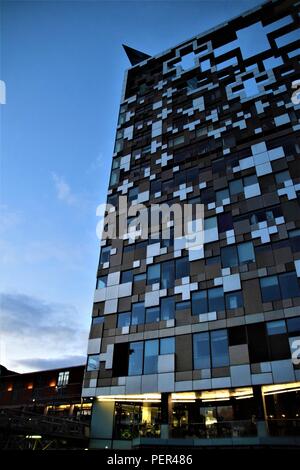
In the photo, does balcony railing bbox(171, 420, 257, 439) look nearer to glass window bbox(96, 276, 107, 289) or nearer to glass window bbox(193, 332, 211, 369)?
glass window bbox(193, 332, 211, 369)

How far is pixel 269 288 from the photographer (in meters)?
29.6

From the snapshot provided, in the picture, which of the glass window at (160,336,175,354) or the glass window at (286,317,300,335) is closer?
the glass window at (286,317,300,335)

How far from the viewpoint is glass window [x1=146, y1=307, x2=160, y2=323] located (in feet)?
108

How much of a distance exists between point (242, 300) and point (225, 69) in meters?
32.9

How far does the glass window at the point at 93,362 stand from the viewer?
109 feet

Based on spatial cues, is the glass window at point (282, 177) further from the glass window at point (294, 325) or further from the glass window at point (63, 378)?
the glass window at point (63, 378)

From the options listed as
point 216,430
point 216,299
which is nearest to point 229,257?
point 216,299

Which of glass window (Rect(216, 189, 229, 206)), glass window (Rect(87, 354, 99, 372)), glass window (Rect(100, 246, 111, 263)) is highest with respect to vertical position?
glass window (Rect(216, 189, 229, 206))

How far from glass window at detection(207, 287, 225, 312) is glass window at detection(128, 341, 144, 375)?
7343 mm

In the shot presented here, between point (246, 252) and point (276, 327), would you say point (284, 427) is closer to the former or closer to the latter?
point (276, 327)

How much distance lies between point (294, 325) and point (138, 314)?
1413cm

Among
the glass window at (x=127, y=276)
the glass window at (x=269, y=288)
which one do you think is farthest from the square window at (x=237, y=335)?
the glass window at (x=127, y=276)

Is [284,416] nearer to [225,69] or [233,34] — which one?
[225,69]

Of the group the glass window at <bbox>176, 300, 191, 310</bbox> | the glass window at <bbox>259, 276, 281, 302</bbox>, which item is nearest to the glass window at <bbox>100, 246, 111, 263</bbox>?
the glass window at <bbox>176, 300, 191, 310</bbox>
